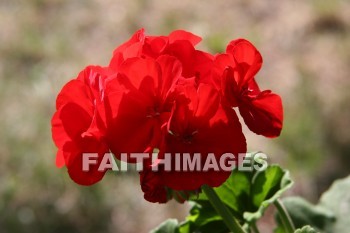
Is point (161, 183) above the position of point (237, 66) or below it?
below

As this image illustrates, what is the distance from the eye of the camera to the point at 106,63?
3406 mm

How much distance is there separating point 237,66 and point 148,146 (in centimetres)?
18

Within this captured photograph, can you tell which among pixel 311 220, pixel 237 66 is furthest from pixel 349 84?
pixel 237 66

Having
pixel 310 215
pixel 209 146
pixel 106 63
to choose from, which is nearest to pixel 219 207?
pixel 209 146

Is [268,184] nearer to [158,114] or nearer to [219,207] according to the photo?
[219,207]

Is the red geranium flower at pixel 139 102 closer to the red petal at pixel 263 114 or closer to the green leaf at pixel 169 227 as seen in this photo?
the red petal at pixel 263 114

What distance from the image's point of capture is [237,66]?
105cm

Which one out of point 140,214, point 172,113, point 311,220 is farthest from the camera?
point 140,214

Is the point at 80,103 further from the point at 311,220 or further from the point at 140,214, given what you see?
the point at 140,214

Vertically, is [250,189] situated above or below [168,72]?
below

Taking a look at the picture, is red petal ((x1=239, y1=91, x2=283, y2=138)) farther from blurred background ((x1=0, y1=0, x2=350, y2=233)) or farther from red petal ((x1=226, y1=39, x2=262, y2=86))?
blurred background ((x1=0, y1=0, x2=350, y2=233))

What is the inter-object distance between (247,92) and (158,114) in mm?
150

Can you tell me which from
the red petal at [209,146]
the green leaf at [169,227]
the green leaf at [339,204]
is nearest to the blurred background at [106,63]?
the green leaf at [339,204]

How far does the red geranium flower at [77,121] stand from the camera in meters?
1.02
